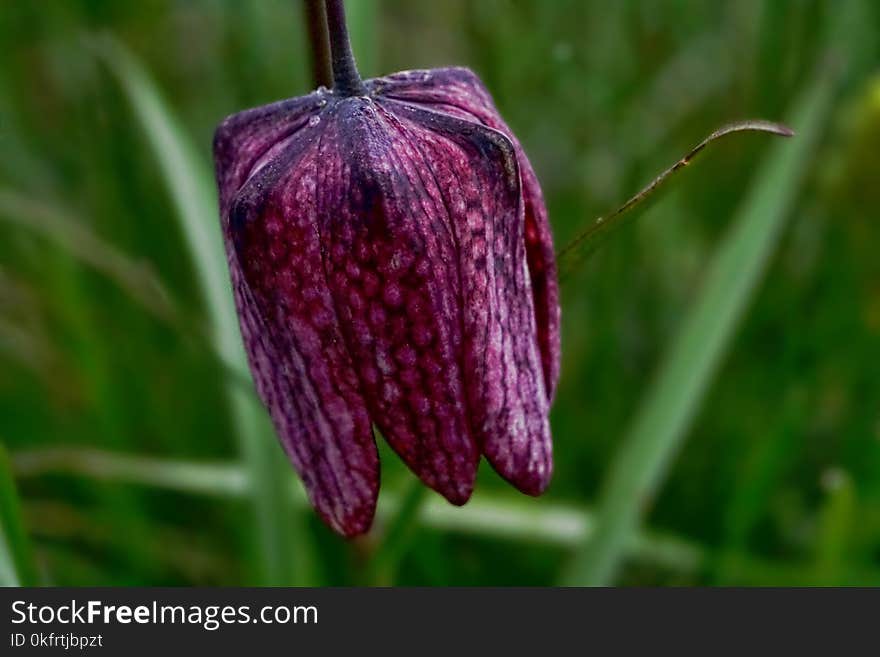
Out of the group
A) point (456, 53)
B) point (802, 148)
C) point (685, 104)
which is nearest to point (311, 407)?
point (802, 148)

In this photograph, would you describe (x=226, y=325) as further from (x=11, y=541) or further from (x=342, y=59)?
(x=342, y=59)

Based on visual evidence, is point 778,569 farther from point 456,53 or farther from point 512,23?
point 456,53

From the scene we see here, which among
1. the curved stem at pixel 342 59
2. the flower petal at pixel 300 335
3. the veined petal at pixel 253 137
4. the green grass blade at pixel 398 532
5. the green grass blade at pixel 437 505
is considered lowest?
the green grass blade at pixel 437 505

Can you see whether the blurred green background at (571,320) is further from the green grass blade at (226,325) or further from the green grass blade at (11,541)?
the green grass blade at (11,541)

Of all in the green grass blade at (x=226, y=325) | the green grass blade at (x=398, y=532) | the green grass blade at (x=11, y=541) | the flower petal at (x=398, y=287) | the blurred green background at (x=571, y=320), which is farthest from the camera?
the blurred green background at (x=571, y=320)

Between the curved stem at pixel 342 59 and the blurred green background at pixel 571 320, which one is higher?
the curved stem at pixel 342 59

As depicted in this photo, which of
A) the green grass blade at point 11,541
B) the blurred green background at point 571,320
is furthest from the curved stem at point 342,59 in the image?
the blurred green background at point 571,320

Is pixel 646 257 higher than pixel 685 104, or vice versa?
pixel 685 104

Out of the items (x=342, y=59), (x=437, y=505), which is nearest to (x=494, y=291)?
(x=342, y=59)
